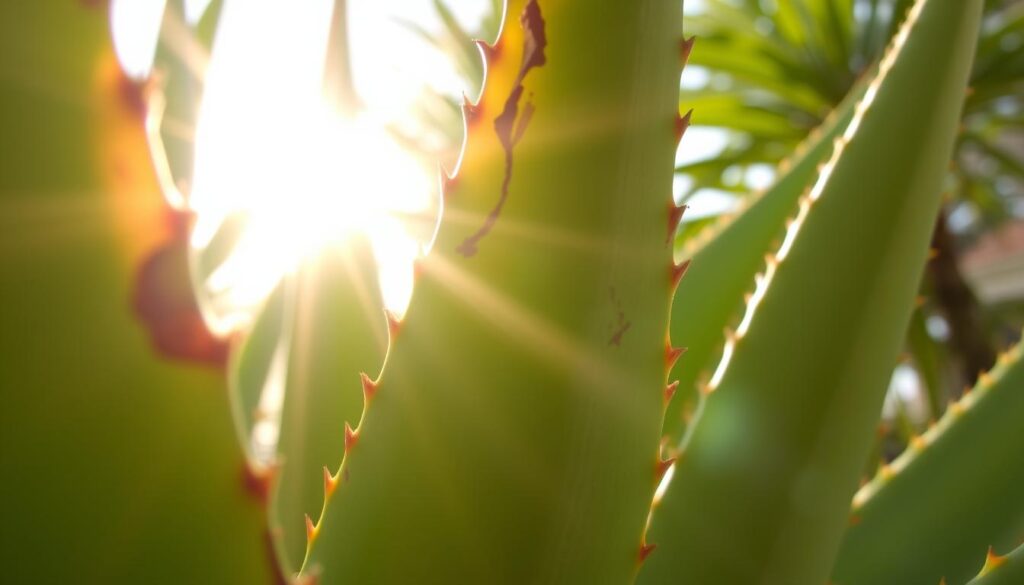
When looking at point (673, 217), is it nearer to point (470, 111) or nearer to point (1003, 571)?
point (470, 111)

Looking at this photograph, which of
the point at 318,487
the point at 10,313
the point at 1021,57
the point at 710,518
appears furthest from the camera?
the point at 1021,57

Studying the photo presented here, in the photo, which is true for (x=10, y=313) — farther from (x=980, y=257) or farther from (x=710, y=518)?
(x=980, y=257)

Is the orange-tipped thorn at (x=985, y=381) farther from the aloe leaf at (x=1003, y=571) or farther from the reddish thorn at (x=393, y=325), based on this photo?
the reddish thorn at (x=393, y=325)

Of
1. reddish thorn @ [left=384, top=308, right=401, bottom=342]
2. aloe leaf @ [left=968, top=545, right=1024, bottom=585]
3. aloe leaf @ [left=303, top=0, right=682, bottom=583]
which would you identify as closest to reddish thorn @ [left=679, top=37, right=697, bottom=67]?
aloe leaf @ [left=303, top=0, right=682, bottom=583]

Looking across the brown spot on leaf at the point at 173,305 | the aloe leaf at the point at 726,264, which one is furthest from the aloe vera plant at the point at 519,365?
the aloe leaf at the point at 726,264

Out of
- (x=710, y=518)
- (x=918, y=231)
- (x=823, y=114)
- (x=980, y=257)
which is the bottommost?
(x=980, y=257)

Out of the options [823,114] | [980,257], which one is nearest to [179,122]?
[823,114]

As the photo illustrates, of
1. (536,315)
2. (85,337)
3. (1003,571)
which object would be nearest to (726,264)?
(1003,571)
